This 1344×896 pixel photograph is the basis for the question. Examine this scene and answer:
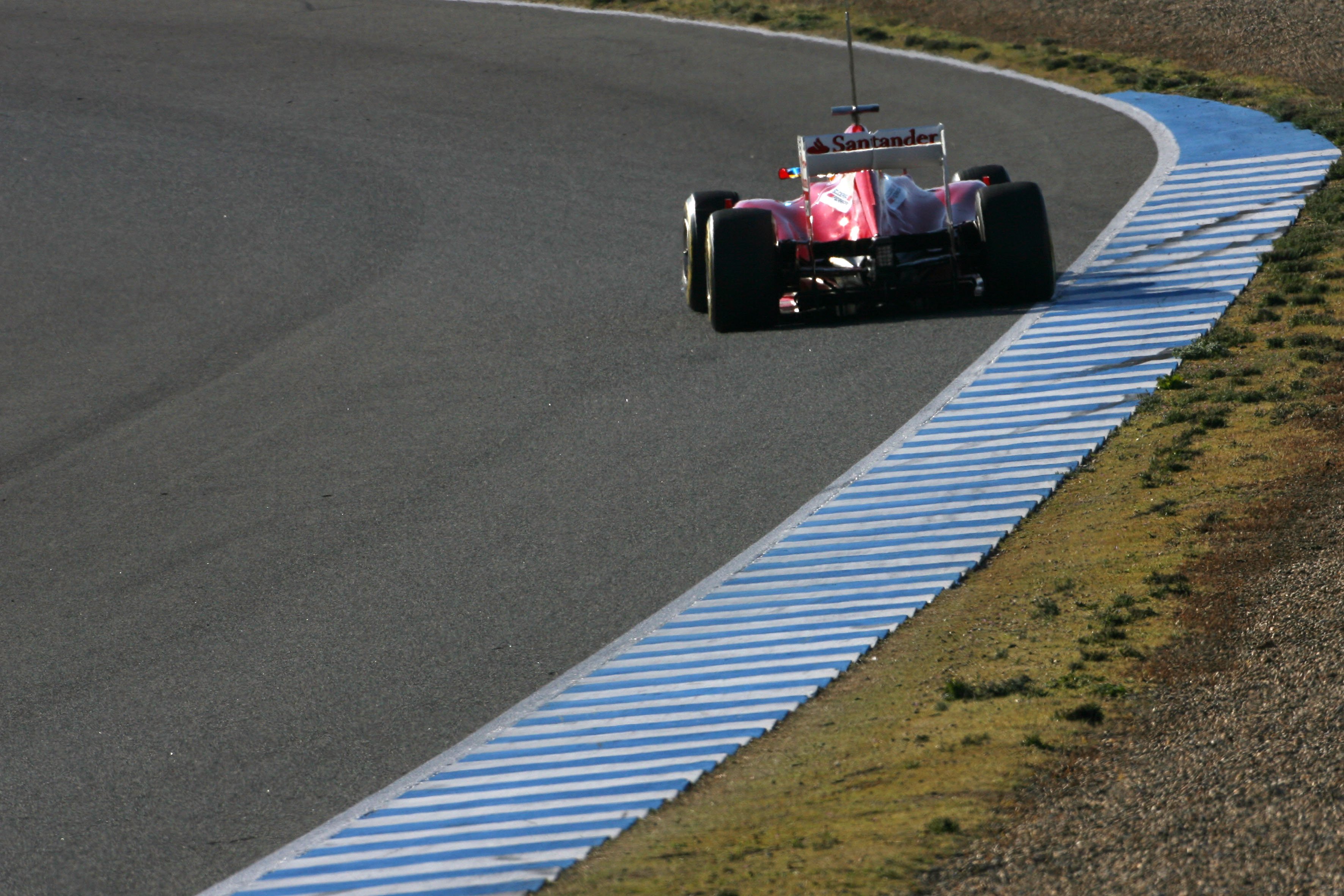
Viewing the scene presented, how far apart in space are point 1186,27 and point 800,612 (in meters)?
20.3

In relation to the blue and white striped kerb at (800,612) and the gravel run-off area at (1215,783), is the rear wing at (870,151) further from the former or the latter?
the gravel run-off area at (1215,783)

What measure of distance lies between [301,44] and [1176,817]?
2675 cm

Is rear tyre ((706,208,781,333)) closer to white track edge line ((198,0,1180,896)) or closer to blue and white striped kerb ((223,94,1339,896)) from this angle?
white track edge line ((198,0,1180,896))

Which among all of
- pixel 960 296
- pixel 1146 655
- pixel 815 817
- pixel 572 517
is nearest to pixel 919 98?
pixel 960 296

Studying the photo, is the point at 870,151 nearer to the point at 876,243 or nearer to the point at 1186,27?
the point at 876,243

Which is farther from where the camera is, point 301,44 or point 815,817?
point 301,44

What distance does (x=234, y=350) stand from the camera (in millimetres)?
16266

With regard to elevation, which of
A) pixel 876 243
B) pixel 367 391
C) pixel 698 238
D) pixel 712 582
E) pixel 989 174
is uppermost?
pixel 989 174

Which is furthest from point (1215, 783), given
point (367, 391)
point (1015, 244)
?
point (367, 391)

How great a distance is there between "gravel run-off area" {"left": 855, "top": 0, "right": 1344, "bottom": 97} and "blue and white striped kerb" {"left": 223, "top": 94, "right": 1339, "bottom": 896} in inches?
354

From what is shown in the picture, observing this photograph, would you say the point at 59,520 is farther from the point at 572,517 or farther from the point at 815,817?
the point at 815,817

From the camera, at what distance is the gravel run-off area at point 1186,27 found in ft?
79.8

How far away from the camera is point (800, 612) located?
957cm

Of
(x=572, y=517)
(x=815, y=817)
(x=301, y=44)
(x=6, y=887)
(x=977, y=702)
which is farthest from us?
(x=301, y=44)
